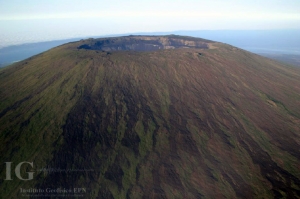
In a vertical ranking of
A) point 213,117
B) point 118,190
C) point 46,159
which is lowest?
point 118,190

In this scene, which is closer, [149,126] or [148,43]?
[149,126]

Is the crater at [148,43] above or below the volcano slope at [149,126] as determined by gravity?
above

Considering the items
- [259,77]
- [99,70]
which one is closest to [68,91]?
[99,70]

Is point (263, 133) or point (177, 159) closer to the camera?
point (177, 159)

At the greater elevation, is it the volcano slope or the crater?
the crater

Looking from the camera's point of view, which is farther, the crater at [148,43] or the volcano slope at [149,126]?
the crater at [148,43]

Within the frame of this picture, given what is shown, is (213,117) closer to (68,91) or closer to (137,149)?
(137,149)

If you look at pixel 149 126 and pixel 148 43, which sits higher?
pixel 148 43

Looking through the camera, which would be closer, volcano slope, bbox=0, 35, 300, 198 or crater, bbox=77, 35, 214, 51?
volcano slope, bbox=0, 35, 300, 198
